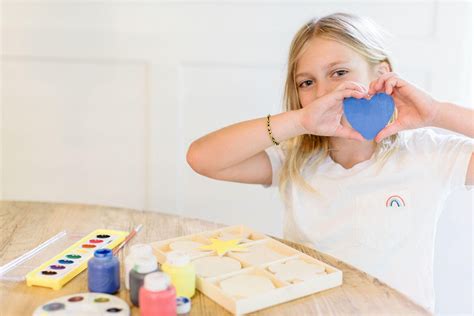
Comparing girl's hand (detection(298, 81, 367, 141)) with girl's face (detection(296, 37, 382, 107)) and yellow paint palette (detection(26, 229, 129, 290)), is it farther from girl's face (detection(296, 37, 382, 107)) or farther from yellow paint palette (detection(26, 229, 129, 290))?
yellow paint palette (detection(26, 229, 129, 290))

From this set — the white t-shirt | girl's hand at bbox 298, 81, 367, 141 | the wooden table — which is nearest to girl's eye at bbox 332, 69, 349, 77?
girl's hand at bbox 298, 81, 367, 141

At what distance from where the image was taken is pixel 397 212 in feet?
4.39

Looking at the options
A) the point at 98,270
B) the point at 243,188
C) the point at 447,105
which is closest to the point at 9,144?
the point at 243,188

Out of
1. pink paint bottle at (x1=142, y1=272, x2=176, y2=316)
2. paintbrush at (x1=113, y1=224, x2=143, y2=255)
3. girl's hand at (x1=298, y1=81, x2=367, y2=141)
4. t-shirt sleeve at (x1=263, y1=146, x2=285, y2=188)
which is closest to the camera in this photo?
pink paint bottle at (x1=142, y1=272, x2=176, y2=316)

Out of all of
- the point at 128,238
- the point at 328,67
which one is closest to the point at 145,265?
the point at 128,238

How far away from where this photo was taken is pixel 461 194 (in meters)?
1.87

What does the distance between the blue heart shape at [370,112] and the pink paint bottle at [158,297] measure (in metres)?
0.65

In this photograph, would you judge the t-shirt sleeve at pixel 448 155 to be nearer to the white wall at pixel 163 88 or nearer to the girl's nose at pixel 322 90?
the girl's nose at pixel 322 90

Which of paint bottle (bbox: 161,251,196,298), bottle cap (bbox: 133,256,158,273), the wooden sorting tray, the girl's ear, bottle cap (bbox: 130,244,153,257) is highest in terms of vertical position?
the girl's ear

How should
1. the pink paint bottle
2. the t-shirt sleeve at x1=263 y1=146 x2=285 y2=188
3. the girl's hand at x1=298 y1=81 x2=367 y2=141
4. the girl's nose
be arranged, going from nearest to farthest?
the pink paint bottle, the girl's hand at x1=298 y1=81 x2=367 y2=141, the girl's nose, the t-shirt sleeve at x1=263 y1=146 x2=285 y2=188

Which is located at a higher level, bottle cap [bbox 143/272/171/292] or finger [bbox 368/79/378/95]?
finger [bbox 368/79/378/95]

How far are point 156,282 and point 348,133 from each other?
69 centimetres

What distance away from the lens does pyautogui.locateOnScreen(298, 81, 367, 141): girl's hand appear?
1.23 meters

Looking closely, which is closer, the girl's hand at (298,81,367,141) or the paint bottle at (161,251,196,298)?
the paint bottle at (161,251,196,298)
